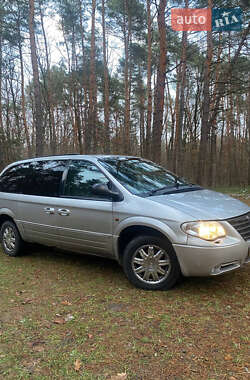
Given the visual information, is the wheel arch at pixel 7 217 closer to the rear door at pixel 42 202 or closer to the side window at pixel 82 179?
the rear door at pixel 42 202

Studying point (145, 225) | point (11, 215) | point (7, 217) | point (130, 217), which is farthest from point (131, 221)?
point (7, 217)

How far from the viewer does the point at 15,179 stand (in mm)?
5281

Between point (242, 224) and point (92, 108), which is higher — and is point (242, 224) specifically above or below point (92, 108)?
below

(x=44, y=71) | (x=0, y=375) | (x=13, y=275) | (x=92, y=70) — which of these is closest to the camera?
(x=0, y=375)

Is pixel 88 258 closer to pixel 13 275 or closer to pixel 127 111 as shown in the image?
pixel 13 275

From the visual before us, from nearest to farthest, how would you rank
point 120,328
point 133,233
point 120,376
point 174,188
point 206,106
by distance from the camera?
point 120,376, point 120,328, point 133,233, point 174,188, point 206,106

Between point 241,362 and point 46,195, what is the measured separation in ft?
11.3

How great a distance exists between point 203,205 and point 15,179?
3.45 metres

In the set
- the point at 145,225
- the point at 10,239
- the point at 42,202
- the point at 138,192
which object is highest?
the point at 138,192

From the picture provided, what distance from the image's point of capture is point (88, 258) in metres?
5.01

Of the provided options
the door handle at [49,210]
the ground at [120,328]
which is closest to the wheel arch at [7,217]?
the door handle at [49,210]

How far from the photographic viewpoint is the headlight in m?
3.17

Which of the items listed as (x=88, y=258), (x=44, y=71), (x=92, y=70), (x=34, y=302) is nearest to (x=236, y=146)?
(x=92, y=70)

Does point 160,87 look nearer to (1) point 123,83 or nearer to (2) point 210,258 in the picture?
(2) point 210,258
